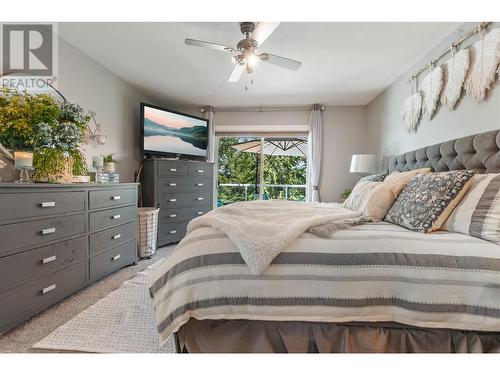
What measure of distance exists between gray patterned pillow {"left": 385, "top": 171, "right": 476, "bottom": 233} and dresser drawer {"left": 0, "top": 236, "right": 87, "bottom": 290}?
7.67ft

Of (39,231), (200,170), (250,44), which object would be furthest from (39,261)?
(200,170)

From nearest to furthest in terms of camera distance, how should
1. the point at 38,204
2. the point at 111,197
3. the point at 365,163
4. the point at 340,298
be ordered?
the point at 340,298, the point at 38,204, the point at 111,197, the point at 365,163

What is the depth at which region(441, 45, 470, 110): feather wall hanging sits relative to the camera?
175 centimetres

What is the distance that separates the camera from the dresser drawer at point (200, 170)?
376 centimetres

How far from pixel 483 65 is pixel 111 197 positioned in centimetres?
317

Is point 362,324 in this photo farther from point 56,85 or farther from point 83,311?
point 56,85

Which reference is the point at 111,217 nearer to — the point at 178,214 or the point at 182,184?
the point at 178,214

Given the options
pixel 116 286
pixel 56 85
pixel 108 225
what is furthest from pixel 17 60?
pixel 116 286

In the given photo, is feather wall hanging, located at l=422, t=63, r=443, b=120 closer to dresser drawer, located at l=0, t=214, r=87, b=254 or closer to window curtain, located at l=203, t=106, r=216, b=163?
window curtain, located at l=203, t=106, r=216, b=163

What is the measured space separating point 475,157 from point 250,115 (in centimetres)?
335

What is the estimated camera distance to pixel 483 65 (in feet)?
5.24

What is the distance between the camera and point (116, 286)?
2133 mm

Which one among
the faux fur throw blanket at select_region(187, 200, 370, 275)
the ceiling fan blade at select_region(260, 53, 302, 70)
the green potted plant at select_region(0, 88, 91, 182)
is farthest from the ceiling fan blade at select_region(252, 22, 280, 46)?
the green potted plant at select_region(0, 88, 91, 182)

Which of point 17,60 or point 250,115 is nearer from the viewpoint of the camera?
point 17,60
